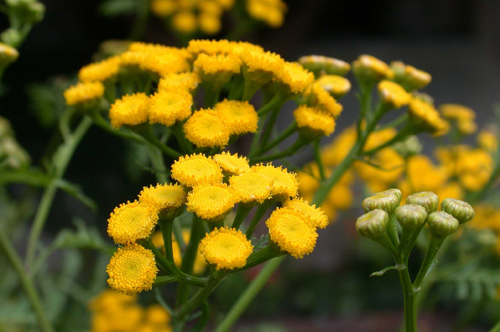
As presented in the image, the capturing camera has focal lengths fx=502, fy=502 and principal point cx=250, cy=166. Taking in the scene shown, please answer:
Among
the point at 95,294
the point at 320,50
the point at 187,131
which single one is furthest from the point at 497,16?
the point at 187,131

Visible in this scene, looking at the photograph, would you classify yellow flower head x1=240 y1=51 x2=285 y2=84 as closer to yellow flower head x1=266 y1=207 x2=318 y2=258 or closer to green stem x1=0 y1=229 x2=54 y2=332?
→ yellow flower head x1=266 y1=207 x2=318 y2=258

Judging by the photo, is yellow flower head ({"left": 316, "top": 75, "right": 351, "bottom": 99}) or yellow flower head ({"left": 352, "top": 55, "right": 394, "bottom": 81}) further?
yellow flower head ({"left": 352, "top": 55, "right": 394, "bottom": 81})

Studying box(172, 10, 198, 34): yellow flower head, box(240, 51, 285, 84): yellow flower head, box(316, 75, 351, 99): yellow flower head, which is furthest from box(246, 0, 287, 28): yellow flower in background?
box(240, 51, 285, 84): yellow flower head

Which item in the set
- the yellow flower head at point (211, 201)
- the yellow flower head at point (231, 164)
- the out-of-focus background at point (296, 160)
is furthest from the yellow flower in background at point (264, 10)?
the yellow flower head at point (211, 201)

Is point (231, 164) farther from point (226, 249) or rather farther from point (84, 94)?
point (84, 94)

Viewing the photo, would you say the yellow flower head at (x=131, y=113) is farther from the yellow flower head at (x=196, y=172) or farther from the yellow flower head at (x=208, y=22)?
the yellow flower head at (x=208, y=22)

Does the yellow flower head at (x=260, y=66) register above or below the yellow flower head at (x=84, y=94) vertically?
above
